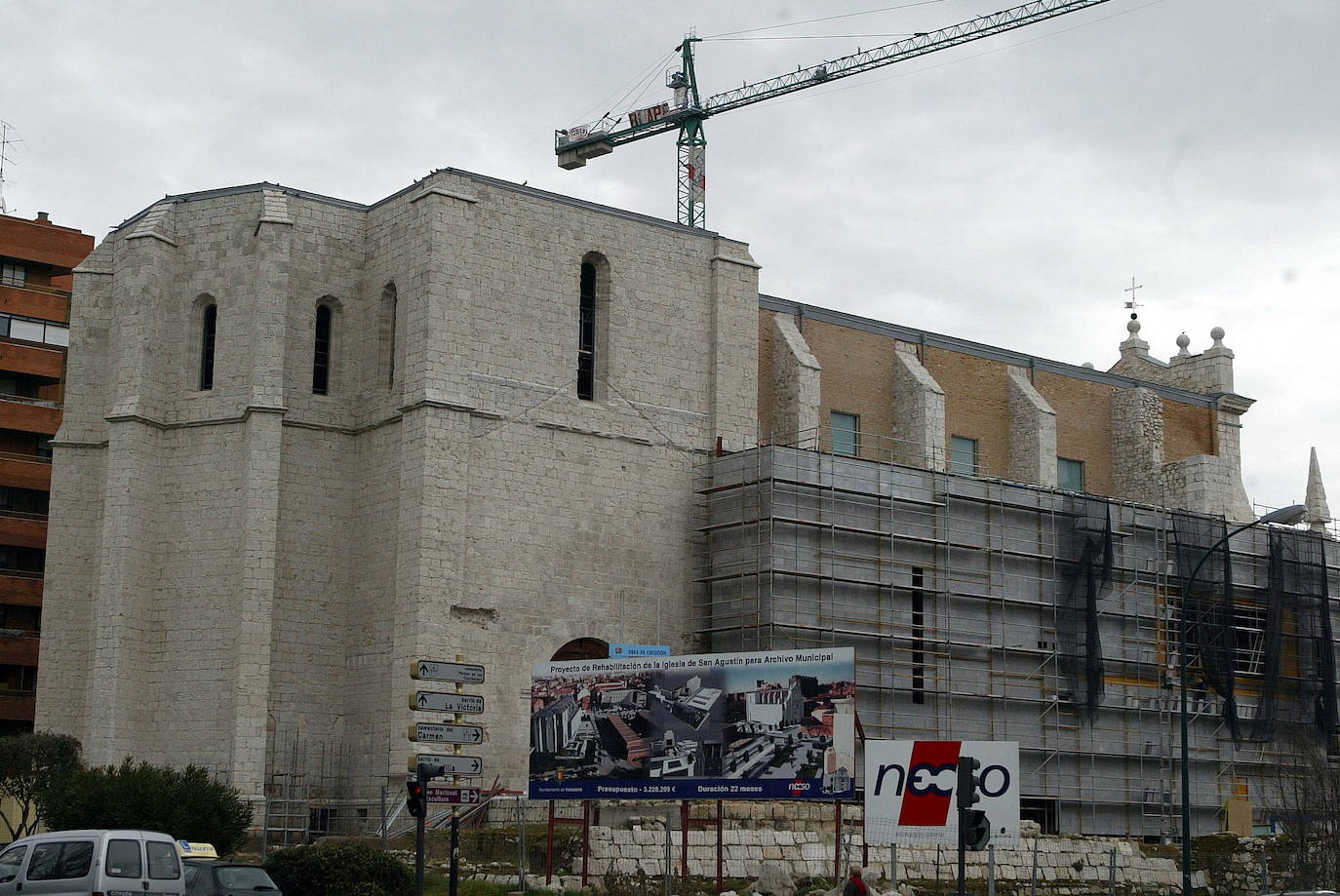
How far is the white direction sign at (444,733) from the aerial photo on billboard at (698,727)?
451 centimetres

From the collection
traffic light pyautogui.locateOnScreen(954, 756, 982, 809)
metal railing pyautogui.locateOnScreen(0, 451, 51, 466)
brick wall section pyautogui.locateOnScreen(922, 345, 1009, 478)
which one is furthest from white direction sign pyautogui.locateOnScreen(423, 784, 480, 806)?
metal railing pyautogui.locateOnScreen(0, 451, 51, 466)

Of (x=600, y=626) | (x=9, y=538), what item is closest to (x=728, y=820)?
(x=600, y=626)

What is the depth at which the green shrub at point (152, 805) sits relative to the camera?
30.8 metres

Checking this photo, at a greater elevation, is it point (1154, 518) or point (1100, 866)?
point (1154, 518)

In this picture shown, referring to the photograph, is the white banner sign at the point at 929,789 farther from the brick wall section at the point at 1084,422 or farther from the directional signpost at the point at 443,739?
the brick wall section at the point at 1084,422

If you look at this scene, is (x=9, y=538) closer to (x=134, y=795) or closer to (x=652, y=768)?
(x=134, y=795)

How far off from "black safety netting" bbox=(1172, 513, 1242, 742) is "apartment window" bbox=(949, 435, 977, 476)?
18.6 feet

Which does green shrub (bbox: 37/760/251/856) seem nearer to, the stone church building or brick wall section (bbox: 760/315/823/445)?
the stone church building

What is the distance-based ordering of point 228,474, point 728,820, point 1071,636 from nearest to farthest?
point 728,820 < point 228,474 < point 1071,636

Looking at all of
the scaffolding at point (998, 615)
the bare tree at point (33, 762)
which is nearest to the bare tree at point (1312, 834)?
the scaffolding at point (998, 615)

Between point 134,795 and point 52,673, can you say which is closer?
point 134,795

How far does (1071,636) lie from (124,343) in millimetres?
23898

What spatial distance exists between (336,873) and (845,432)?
24.1 m

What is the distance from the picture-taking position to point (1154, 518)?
4734 cm
